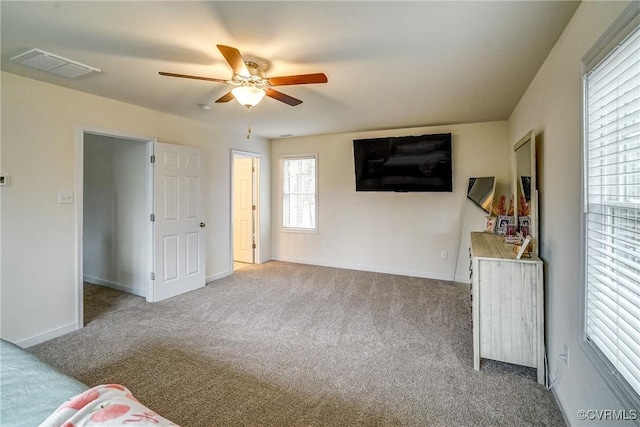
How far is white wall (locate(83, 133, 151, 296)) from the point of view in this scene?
4.02 metres

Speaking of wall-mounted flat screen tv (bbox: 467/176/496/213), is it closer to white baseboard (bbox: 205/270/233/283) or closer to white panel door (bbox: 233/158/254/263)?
white panel door (bbox: 233/158/254/263)

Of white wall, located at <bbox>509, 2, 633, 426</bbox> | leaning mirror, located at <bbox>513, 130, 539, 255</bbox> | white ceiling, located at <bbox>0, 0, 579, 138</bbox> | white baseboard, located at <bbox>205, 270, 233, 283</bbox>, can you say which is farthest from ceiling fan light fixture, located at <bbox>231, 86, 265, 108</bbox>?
white baseboard, located at <bbox>205, 270, 233, 283</bbox>

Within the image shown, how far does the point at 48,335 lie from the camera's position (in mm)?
2900

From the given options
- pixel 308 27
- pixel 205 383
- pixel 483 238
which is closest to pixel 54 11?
pixel 308 27

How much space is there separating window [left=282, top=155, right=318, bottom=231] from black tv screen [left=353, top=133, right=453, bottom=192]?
0.97 metres

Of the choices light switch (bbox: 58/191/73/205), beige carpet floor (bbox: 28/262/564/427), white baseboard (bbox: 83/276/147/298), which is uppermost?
light switch (bbox: 58/191/73/205)

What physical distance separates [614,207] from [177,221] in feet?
13.8

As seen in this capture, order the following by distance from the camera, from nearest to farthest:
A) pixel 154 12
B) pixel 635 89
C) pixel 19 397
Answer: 1. pixel 19 397
2. pixel 635 89
3. pixel 154 12

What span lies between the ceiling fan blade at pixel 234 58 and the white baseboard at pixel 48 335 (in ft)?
9.91

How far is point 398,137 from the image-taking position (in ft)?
15.7

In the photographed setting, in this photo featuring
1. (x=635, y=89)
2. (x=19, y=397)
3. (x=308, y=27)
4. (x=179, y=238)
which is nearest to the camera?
(x=19, y=397)

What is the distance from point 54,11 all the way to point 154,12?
0.59m

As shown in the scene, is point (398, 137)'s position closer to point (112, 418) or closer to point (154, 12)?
point (154, 12)

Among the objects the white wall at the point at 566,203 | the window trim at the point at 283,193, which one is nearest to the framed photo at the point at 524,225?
the white wall at the point at 566,203
